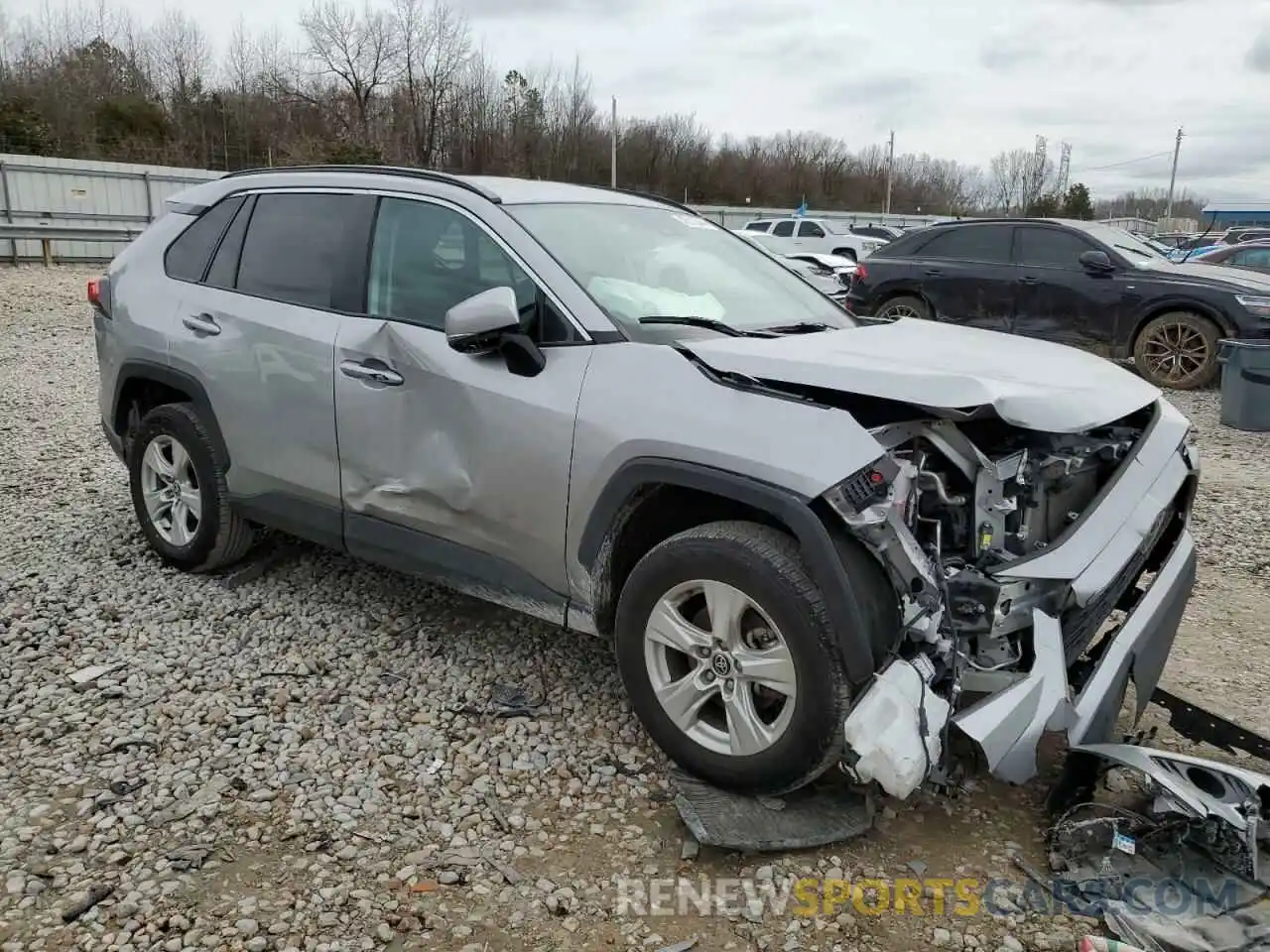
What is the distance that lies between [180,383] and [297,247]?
850mm

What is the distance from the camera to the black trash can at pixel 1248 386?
27.5 ft

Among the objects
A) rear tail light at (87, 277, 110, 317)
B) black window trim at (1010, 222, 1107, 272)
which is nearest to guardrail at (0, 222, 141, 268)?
rear tail light at (87, 277, 110, 317)

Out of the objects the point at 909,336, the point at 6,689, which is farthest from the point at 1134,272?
the point at 6,689

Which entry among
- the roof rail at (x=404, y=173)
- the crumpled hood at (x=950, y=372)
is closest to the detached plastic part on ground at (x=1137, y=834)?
the crumpled hood at (x=950, y=372)

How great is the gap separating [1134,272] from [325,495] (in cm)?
936

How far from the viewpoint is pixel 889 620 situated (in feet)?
8.75

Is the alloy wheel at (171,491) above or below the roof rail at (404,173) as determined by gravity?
below

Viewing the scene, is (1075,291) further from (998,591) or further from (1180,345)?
(998,591)

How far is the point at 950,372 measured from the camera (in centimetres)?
282

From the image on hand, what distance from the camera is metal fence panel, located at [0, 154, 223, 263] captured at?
70.0 feet

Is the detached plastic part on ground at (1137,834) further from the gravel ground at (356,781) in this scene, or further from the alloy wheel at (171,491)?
the alloy wheel at (171,491)

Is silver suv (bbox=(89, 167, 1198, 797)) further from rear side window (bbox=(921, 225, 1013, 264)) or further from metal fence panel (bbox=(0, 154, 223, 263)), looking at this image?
metal fence panel (bbox=(0, 154, 223, 263))

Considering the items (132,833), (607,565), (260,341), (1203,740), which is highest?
(260,341)

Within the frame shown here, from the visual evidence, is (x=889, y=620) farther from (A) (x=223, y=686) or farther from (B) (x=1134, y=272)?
(B) (x=1134, y=272)
